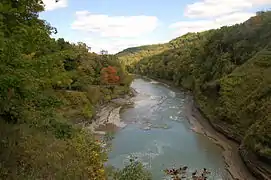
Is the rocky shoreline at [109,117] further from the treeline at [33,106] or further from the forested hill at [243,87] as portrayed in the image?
the treeline at [33,106]

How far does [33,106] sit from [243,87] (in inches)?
1236

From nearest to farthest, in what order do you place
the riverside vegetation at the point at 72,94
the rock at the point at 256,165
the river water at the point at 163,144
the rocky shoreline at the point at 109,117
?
the riverside vegetation at the point at 72,94 < the rock at the point at 256,165 < the river water at the point at 163,144 < the rocky shoreline at the point at 109,117

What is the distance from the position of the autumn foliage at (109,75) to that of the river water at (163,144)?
1247cm

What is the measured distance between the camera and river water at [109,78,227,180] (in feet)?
84.5

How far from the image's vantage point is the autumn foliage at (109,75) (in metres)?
60.9

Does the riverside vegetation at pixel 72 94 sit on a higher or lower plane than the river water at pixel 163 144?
higher

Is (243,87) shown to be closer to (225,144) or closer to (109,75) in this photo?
(225,144)

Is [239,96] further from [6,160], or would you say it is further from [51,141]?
[6,160]

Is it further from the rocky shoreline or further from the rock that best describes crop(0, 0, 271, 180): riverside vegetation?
the rocky shoreline

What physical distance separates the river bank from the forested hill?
586 mm

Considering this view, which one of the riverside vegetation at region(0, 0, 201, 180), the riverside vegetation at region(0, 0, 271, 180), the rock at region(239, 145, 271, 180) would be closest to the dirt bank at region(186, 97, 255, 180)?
the rock at region(239, 145, 271, 180)

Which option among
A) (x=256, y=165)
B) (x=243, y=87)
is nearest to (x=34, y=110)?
(x=256, y=165)

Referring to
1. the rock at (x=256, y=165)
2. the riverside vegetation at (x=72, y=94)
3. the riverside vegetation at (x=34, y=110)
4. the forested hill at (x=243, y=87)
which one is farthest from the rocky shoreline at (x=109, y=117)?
the riverside vegetation at (x=34, y=110)

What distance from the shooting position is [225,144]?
32062 millimetres
